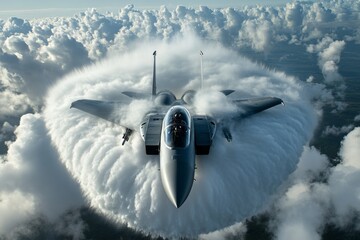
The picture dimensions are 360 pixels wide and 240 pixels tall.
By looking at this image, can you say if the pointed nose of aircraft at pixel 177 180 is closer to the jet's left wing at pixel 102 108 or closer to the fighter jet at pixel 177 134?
the fighter jet at pixel 177 134

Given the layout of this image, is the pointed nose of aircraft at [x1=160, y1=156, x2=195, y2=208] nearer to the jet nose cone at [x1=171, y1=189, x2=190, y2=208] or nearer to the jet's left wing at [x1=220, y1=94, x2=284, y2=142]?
the jet nose cone at [x1=171, y1=189, x2=190, y2=208]

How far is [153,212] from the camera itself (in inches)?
858

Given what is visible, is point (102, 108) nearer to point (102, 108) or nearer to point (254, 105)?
point (102, 108)

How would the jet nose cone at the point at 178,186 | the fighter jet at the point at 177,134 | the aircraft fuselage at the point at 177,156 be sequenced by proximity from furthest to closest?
the fighter jet at the point at 177,134, the aircraft fuselage at the point at 177,156, the jet nose cone at the point at 178,186

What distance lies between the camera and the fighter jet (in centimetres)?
2238

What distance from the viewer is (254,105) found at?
3628cm

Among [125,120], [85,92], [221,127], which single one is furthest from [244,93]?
[85,92]

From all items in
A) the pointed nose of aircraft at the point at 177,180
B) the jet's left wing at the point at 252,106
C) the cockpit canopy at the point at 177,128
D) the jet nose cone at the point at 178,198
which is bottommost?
the jet nose cone at the point at 178,198

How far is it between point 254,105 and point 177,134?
49.1ft

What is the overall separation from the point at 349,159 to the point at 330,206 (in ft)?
117

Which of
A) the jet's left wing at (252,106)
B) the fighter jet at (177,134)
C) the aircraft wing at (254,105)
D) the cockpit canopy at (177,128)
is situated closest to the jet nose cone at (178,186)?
the fighter jet at (177,134)

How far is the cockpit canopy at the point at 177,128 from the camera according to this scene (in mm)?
24922

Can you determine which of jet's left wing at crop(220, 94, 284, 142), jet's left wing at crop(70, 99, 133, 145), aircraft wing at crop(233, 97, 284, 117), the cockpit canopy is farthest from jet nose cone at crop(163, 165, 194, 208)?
aircraft wing at crop(233, 97, 284, 117)

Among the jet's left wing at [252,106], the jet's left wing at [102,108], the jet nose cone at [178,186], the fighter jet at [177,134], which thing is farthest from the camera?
the jet's left wing at [102,108]
